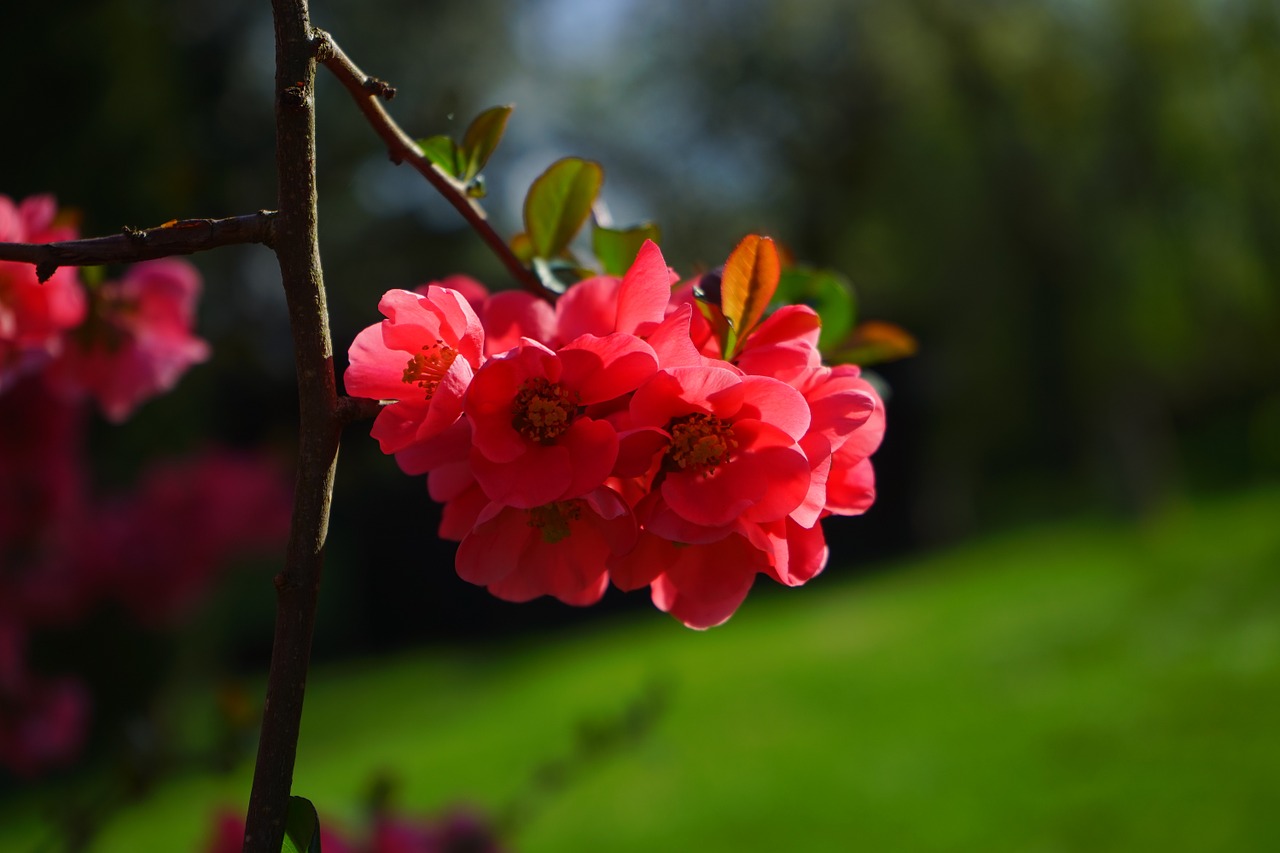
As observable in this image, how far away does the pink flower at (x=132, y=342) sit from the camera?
0.73 meters

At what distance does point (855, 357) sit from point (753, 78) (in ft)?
30.0

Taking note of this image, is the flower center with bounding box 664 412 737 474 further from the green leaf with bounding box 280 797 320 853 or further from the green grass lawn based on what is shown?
the green grass lawn

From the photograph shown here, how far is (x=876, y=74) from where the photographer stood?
334 inches

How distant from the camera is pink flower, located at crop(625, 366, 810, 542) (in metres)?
0.43

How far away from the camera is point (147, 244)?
16.4 inches

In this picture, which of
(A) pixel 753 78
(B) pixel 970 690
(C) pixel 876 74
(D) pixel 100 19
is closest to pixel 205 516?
(D) pixel 100 19

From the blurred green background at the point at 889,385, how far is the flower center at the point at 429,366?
28 centimetres

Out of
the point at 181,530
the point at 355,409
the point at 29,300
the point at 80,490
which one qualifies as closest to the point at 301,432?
the point at 355,409

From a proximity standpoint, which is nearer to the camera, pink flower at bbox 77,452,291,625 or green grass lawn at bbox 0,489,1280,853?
pink flower at bbox 77,452,291,625

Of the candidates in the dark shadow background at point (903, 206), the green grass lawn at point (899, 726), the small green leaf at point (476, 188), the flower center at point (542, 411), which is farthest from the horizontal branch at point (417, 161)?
the dark shadow background at point (903, 206)

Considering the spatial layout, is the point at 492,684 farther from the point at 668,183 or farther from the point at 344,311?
the point at 668,183

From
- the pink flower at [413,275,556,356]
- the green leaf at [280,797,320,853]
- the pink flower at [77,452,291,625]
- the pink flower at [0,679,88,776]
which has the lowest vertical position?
the green leaf at [280,797,320,853]

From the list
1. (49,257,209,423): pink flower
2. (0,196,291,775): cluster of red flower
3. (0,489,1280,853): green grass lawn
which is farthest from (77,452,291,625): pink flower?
(49,257,209,423): pink flower

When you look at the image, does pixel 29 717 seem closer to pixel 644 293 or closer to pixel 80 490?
pixel 80 490
